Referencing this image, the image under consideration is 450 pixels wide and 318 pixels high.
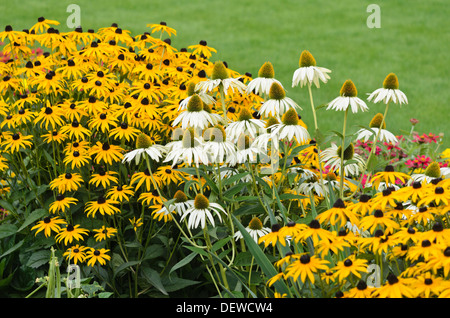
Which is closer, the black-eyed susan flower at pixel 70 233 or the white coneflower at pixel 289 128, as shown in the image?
the white coneflower at pixel 289 128

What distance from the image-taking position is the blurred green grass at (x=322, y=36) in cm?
696

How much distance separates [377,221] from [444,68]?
615 cm

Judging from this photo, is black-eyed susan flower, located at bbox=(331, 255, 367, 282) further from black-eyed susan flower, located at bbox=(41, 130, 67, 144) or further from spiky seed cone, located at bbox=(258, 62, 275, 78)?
black-eyed susan flower, located at bbox=(41, 130, 67, 144)

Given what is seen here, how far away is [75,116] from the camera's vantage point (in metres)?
3.21

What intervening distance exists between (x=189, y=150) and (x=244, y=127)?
32cm

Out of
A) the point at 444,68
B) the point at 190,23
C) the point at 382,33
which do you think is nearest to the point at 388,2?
the point at 382,33

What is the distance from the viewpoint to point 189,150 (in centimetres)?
257

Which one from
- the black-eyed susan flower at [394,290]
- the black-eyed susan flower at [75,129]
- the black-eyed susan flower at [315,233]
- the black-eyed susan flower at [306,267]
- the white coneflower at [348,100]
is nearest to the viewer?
the black-eyed susan flower at [394,290]

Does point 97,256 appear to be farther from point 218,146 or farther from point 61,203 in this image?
point 218,146

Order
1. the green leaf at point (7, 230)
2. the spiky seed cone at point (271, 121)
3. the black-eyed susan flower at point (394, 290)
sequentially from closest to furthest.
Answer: the black-eyed susan flower at point (394, 290) < the spiky seed cone at point (271, 121) < the green leaf at point (7, 230)

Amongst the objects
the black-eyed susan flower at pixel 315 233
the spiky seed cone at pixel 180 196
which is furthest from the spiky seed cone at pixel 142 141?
the black-eyed susan flower at pixel 315 233

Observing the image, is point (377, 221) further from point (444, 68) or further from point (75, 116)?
point (444, 68)

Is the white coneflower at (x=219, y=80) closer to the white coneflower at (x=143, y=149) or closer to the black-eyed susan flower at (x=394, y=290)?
the white coneflower at (x=143, y=149)

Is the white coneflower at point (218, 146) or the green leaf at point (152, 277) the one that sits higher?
the white coneflower at point (218, 146)
